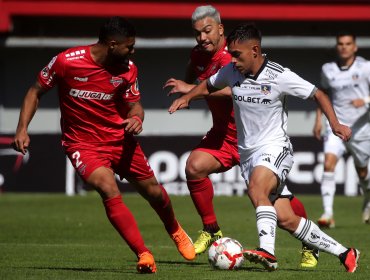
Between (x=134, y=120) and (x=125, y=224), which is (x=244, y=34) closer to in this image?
(x=134, y=120)

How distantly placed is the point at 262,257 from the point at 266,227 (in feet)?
1.13

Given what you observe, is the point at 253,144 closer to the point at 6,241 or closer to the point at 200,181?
the point at 200,181

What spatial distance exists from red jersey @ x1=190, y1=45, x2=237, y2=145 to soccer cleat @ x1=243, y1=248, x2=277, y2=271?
2645 mm

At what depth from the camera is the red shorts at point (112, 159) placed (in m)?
9.59

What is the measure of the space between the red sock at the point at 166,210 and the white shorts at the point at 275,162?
110 cm

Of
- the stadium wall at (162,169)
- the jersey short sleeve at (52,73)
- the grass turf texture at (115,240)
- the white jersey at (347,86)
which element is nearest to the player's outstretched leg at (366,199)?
the grass turf texture at (115,240)

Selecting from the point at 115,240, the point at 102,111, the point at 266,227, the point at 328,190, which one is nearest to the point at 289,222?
the point at 266,227

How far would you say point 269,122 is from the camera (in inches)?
372

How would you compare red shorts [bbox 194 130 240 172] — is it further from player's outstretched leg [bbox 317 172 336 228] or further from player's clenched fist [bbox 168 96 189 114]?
player's outstretched leg [bbox 317 172 336 228]

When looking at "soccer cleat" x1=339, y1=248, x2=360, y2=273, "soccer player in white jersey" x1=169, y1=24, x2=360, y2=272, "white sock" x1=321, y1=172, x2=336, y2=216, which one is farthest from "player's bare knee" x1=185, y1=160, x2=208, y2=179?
"white sock" x1=321, y1=172, x2=336, y2=216

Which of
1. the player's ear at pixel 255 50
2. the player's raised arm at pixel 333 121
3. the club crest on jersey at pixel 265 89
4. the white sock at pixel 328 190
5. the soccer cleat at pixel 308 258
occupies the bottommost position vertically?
the white sock at pixel 328 190

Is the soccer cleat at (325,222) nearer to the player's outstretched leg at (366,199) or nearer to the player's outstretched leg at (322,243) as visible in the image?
the player's outstretched leg at (366,199)

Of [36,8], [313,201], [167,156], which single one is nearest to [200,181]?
[313,201]

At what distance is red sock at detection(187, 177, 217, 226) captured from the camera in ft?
37.0
